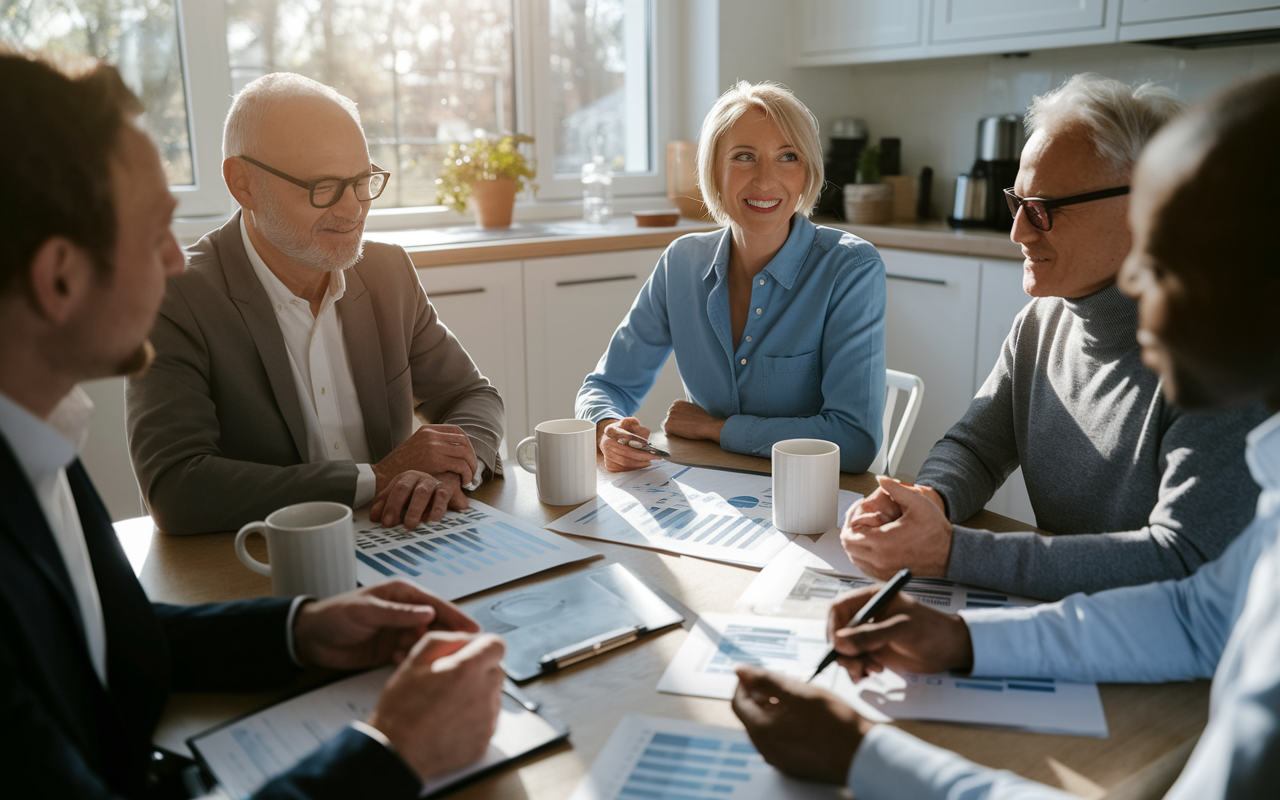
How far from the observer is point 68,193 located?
0.67 meters

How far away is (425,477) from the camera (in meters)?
1.33

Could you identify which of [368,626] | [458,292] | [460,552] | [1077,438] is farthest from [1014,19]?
[368,626]

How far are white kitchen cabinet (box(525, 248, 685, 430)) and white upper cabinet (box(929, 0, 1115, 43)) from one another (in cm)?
122

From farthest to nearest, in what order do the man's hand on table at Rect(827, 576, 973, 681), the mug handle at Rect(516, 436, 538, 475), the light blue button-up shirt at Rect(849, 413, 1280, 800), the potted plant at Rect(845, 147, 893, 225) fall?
the potted plant at Rect(845, 147, 893, 225)
the mug handle at Rect(516, 436, 538, 475)
the man's hand on table at Rect(827, 576, 973, 681)
the light blue button-up shirt at Rect(849, 413, 1280, 800)

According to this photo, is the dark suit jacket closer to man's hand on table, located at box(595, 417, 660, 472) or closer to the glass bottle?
man's hand on table, located at box(595, 417, 660, 472)

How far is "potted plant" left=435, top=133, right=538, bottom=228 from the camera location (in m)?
3.25

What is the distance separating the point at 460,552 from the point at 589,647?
300 mm

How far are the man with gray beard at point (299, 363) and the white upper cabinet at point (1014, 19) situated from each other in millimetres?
2175

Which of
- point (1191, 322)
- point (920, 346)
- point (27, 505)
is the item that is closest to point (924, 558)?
point (1191, 322)

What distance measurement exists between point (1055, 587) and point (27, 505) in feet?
3.12

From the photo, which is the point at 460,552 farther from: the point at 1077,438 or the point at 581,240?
the point at 581,240

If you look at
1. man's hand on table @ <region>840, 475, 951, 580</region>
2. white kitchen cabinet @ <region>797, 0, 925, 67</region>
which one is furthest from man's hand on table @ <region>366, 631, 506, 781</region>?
white kitchen cabinet @ <region>797, 0, 925, 67</region>

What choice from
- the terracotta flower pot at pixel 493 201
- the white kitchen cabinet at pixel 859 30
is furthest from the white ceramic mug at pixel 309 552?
the white kitchen cabinet at pixel 859 30

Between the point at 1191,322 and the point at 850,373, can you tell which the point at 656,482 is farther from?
the point at 1191,322
